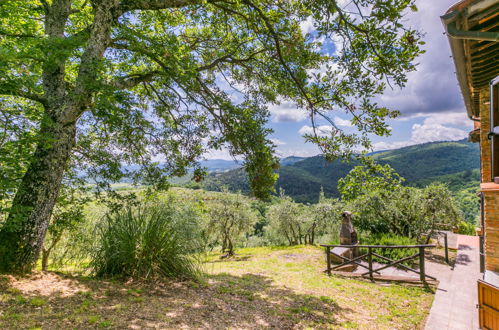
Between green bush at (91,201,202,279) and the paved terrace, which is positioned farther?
green bush at (91,201,202,279)

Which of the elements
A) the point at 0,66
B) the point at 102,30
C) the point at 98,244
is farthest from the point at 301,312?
the point at 102,30

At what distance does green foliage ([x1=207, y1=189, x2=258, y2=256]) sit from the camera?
23.1 m

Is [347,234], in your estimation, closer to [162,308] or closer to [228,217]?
[162,308]

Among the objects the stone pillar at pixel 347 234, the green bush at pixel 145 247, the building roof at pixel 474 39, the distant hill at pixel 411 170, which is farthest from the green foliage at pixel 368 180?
the distant hill at pixel 411 170

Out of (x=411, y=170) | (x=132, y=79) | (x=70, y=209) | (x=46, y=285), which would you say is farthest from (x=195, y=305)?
(x=411, y=170)

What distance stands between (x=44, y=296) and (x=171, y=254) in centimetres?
213

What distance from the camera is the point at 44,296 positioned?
136 inches

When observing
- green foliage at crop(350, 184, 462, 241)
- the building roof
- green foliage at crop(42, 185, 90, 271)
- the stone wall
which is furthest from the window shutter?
green foliage at crop(350, 184, 462, 241)

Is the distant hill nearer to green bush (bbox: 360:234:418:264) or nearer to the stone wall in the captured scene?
green bush (bbox: 360:234:418:264)

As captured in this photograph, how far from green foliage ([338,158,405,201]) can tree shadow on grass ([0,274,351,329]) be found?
2.59m

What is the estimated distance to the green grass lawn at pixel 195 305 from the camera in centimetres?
301

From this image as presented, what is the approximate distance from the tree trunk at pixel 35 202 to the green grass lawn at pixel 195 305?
0.39 m

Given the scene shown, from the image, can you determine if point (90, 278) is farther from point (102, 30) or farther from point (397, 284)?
point (397, 284)

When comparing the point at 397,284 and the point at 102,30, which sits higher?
the point at 102,30
